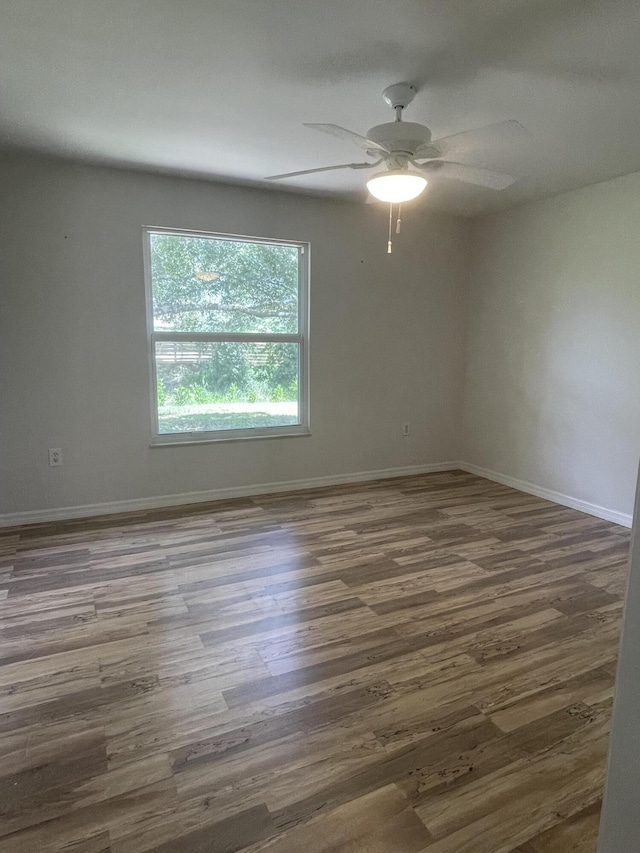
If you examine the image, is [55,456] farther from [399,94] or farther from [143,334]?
[399,94]

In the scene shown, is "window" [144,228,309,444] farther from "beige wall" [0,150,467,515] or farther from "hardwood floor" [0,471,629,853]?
"hardwood floor" [0,471,629,853]

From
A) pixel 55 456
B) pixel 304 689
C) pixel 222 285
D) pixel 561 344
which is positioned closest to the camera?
pixel 304 689

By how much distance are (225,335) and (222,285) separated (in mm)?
383

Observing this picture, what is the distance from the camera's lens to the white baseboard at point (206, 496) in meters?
3.57

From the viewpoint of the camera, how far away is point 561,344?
404 centimetres

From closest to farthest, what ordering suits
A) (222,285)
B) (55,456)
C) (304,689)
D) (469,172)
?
(304,689)
(469,172)
(55,456)
(222,285)

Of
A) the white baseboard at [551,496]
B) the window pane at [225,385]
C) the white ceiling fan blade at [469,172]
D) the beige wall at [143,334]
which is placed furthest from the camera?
the window pane at [225,385]

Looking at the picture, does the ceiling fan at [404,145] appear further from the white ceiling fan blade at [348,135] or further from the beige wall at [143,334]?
the beige wall at [143,334]

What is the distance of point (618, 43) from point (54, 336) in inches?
134

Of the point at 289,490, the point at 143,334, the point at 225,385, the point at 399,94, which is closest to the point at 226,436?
the point at 225,385

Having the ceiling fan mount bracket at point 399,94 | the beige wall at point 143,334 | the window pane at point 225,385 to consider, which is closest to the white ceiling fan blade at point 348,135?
the ceiling fan mount bracket at point 399,94

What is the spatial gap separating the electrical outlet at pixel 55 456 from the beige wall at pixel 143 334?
3 cm

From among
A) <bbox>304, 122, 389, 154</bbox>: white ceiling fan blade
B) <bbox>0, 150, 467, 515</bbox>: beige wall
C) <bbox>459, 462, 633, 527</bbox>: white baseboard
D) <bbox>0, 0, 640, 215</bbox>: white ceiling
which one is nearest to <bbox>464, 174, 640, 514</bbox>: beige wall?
<bbox>459, 462, 633, 527</bbox>: white baseboard

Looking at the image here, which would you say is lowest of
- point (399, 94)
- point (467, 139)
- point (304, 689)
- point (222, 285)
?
point (304, 689)
